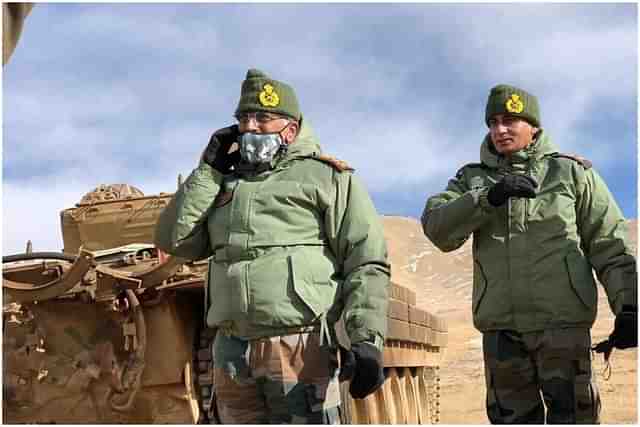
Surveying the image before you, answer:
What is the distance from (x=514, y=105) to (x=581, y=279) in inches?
33.4

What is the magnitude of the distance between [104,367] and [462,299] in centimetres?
4336

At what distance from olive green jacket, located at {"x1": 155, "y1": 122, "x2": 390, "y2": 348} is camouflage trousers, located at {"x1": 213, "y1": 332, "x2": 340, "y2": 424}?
8 centimetres

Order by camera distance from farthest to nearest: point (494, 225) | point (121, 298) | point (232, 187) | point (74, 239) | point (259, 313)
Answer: point (74, 239) → point (121, 298) → point (494, 225) → point (232, 187) → point (259, 313)

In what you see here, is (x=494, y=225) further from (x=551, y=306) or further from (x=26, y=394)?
(x=26, y=394)

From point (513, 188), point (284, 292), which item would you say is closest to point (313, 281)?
point (284, 292)

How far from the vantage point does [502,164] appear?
16.5ft

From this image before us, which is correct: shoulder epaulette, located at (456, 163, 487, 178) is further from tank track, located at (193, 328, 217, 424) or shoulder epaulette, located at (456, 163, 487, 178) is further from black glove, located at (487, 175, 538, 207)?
tank track, located at (193, 328, 217, 424)

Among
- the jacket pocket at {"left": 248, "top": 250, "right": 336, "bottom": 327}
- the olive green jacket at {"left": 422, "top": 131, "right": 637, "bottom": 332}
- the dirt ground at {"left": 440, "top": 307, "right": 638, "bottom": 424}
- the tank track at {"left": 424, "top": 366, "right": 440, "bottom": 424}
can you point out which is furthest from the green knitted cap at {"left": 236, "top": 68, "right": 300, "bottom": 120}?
the dirt ground at {"left": 440, "top": 307, "right": 638, "bottom": 424}

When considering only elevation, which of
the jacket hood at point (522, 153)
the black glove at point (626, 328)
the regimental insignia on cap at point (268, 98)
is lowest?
the black glove at point (626, 328)

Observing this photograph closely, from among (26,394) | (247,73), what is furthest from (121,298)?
(247,73)

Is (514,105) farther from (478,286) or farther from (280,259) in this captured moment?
(280,259)

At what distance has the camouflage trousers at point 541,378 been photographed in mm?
4711

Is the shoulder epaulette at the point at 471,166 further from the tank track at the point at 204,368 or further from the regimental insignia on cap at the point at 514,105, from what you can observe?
the tank track at the point at 204,368

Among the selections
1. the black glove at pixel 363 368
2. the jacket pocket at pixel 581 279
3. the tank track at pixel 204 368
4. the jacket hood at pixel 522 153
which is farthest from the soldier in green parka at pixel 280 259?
the tank track at pixel 204 368
